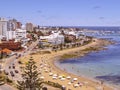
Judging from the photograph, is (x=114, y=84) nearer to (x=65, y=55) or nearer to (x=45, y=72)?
(x=45, y=72)

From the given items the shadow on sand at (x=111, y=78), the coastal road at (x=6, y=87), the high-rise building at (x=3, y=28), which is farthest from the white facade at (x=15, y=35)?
the coastal road at (x=6, y=87)

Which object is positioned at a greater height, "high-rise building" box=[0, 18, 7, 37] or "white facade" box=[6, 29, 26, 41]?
"high-rise building" box=[0, 18, 7, 37]

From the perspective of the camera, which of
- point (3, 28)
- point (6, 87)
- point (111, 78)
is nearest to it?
point (6, 87)

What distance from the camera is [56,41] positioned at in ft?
386

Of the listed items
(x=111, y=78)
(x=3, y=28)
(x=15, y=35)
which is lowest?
Answer: (x=111, y=78)

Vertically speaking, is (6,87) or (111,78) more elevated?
(6,87)

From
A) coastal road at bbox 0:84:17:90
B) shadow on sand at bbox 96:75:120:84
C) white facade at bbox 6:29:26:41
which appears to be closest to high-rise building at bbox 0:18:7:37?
white facade at bbox 6:29:26:41

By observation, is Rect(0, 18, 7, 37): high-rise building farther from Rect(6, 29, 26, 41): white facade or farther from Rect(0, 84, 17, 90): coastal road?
Rect(0, 84, 17, 90): coastal road

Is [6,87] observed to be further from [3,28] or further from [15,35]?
[3,28]

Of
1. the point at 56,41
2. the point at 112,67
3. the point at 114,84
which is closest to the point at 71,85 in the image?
the point at 114,84

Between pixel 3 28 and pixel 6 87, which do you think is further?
pixel 3 28

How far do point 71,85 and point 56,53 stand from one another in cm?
4697

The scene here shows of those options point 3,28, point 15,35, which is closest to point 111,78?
point 15,35

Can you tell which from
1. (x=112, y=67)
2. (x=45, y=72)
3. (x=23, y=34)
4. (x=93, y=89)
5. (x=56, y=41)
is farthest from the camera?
(x=23, y=34)
